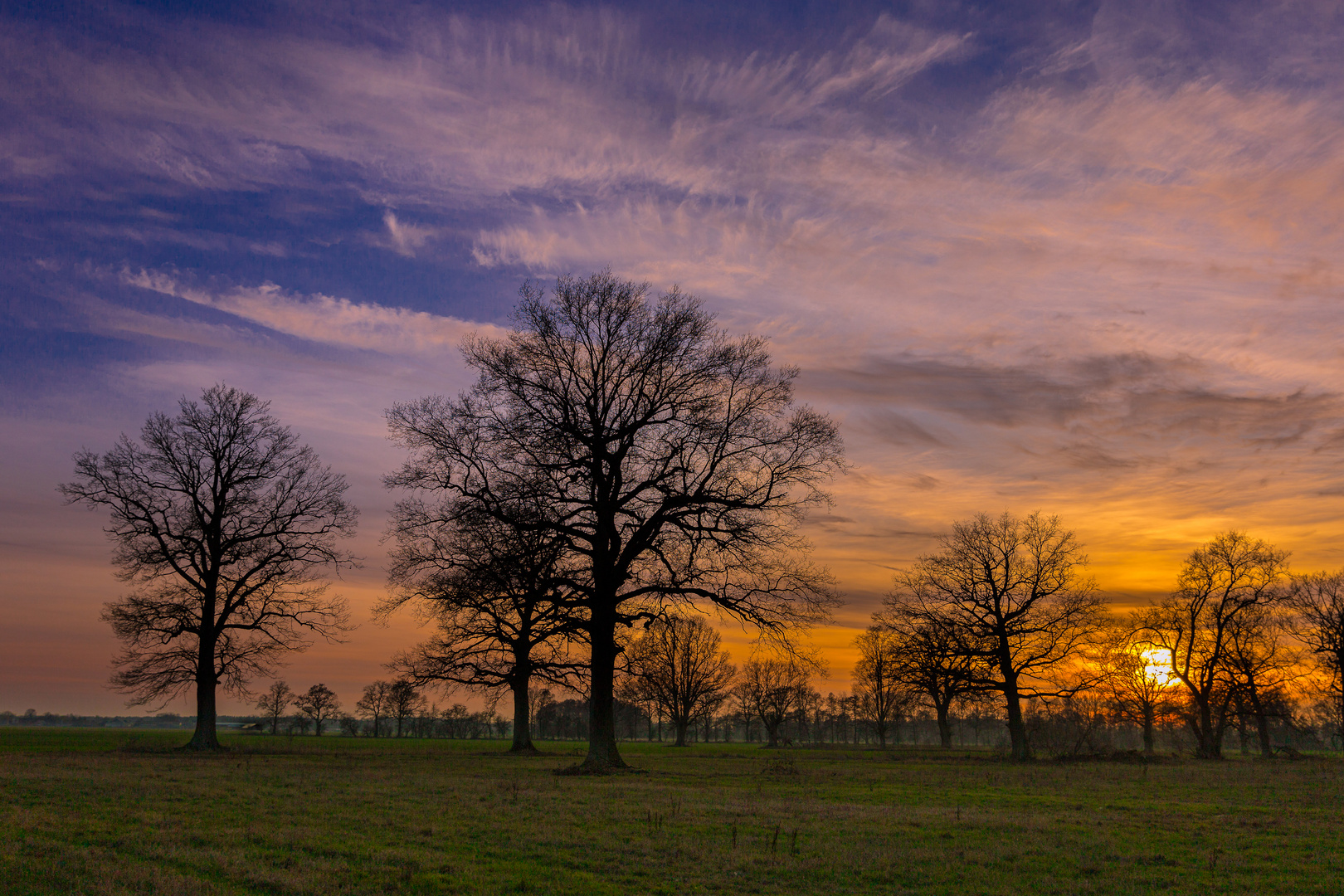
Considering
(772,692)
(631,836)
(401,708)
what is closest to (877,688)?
(772,692)

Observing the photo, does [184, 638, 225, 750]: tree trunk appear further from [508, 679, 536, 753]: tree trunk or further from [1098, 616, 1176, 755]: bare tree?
[1098, 616, 1176, 755]: bare tree

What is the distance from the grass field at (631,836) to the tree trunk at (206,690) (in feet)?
48.3

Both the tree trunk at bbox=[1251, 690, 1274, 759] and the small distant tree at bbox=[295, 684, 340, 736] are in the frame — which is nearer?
the tree trunk at bbox=[1251, 690, 1274, 759]

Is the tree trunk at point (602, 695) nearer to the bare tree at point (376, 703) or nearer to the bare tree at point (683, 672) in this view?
the bare tree at point (683, 672)

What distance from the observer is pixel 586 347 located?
2564 centimetres

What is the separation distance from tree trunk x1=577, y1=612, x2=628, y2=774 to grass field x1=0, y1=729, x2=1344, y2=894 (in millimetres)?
3014

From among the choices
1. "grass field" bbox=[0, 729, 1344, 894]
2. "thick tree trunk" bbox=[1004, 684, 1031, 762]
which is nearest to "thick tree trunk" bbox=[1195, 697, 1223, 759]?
"thick tree trunk" bbox=[1004, 684, 1031, 762]

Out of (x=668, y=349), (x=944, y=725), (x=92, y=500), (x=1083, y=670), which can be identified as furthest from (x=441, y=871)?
(x=944, y=725)

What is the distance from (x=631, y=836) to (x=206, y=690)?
104ft

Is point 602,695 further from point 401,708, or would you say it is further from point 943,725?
point 401,708

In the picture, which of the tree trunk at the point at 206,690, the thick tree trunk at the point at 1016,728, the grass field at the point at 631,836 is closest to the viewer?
the grass field at the point at 631,836

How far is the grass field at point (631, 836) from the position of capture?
9.30 m

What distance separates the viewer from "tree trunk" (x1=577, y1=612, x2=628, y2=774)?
24.9 meters

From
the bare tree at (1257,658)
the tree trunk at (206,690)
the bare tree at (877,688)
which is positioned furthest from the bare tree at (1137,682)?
the tree trunk at (206,690)
